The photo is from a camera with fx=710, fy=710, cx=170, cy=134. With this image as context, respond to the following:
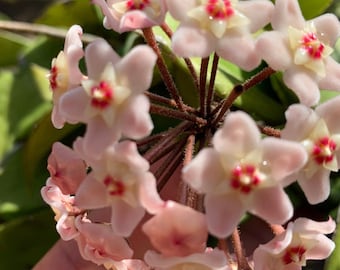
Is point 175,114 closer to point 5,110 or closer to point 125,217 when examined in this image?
point 125,217

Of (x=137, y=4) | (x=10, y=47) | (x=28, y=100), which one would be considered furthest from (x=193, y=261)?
(x=10, y=47)

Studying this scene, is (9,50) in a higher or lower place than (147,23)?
lower

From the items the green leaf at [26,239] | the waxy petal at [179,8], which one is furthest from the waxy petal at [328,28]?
the green leaf at [26,239]

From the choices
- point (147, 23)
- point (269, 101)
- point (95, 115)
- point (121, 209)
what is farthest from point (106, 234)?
point (269, 101)

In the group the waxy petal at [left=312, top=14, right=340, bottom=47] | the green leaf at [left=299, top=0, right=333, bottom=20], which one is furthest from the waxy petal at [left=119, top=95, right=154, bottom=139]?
the green leaf at [left=299, top=0, right=333, bottom=20]

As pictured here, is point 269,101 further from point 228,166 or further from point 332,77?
point 228,166

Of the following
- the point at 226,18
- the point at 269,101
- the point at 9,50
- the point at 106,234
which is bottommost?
the point at 9,50

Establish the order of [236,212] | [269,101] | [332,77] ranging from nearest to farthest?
[236,212] < [332,77] < [269,101]

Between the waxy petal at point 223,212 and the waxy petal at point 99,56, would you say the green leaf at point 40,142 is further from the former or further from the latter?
the waxy petal at point 223,212
